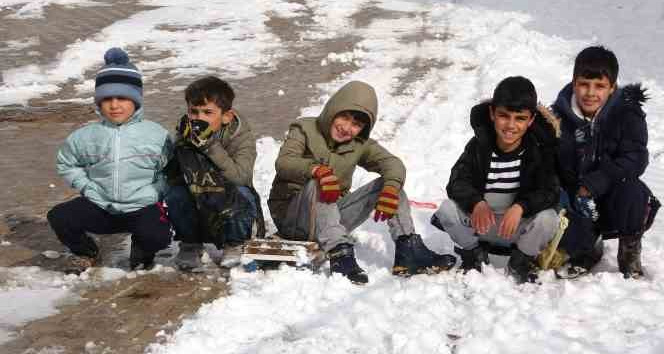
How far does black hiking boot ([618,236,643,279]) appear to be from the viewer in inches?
160

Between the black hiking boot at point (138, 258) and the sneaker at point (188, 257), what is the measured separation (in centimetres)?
17

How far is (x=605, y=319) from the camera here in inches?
141

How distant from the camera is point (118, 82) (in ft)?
14.4

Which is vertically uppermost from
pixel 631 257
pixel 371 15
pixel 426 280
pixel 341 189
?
pixel 371 15

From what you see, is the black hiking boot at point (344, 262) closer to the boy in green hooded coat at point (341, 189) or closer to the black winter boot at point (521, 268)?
the boy in green hooded coat at point (341, 189)

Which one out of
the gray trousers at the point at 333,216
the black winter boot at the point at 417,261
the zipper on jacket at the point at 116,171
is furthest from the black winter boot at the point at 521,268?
the zipper on jacket at the point at 116,171

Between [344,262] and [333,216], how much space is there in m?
0.29

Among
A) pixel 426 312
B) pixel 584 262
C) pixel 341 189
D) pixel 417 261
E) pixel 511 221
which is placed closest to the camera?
pixel 426 312

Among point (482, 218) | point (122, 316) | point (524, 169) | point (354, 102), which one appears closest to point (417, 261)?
point (482, 218)

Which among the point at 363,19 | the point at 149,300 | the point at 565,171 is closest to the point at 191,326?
the point at 149,300

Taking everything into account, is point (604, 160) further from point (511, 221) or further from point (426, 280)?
point (426, 280)

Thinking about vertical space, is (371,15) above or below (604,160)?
above

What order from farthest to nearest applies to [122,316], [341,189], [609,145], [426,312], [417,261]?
[341,189] → [417,261] → [609,145] → [122,316] → [426,312]

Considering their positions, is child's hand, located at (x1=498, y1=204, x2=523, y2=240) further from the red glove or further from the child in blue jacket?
the child in blue jacket
